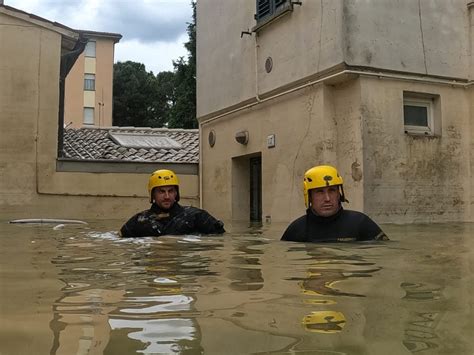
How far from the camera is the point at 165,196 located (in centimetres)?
746

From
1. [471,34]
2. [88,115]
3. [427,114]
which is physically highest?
[88,115]

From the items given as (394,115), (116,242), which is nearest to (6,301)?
(116,242)

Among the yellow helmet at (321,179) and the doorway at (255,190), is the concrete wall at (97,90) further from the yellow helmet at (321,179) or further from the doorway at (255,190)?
the yellow helmet at (321,179)

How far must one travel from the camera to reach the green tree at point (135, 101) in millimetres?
40656

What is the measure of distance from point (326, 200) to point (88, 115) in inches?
1400

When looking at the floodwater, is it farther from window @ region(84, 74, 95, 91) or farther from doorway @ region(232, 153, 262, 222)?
window @ region(84, 74, 95, 91)

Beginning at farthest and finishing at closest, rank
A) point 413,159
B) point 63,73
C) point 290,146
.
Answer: point 63,73 → point 290,146 → point 413,159

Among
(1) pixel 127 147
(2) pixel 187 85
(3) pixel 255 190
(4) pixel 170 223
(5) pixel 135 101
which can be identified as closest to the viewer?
(4) pixel 170 223

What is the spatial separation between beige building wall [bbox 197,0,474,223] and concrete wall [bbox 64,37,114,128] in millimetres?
28398

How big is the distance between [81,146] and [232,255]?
12925 millimetres

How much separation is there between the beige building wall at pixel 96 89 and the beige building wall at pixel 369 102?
93.4 ft

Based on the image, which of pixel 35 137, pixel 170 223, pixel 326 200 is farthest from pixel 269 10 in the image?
pixel 326 200

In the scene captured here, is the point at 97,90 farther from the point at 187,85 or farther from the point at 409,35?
the point at 409,35

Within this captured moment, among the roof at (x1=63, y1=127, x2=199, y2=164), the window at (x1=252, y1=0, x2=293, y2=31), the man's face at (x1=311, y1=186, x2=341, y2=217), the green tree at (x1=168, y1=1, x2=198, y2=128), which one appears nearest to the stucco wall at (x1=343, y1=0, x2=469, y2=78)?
the window at (x1=252, y1=0, x2=293, y2=31)
